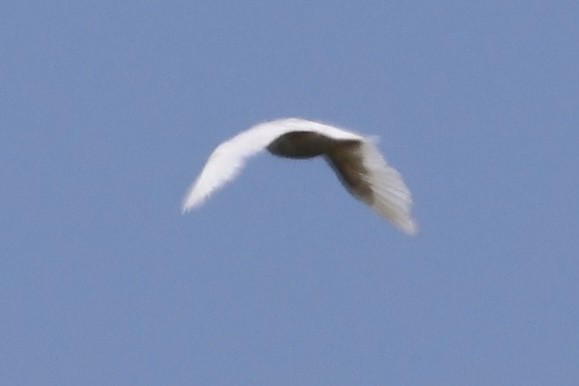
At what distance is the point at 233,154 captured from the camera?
6.96 m

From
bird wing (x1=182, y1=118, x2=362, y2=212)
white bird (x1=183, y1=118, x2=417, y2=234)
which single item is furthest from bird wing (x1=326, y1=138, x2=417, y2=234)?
bird wing (x1=182, y1=118, x2=362, y2=212)

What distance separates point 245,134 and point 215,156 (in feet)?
0.82

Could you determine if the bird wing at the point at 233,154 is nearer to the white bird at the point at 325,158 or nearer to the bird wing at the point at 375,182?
the white bird at the point at 325,158

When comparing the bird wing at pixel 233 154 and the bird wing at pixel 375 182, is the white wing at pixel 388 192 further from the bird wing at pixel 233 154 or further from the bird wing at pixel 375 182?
the bird wing at pixel 233 154

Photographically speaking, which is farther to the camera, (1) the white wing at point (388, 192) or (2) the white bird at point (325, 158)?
(1) the white wing at point (388, 192)

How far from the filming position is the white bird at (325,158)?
6.87 metres

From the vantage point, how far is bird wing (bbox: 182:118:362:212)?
A: 6793 millimetres

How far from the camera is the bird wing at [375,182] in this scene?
796 centimetres

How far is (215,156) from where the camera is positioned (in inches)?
275

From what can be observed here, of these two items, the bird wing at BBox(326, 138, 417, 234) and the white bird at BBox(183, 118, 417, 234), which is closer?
the white bird at BBox(183, 118, 417, 234)

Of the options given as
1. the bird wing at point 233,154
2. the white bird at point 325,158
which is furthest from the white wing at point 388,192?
the bird wing at point 233,154

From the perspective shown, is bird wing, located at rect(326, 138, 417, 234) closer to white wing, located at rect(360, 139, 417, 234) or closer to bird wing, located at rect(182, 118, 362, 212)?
white wing, located at rect(360, 139, 417, 234)

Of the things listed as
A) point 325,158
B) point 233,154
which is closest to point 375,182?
point 325,158

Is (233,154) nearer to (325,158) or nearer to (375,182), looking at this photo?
(325,158)
